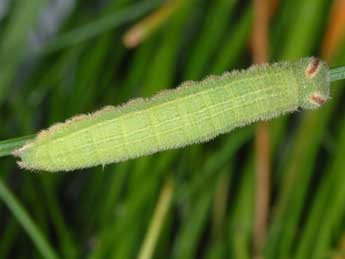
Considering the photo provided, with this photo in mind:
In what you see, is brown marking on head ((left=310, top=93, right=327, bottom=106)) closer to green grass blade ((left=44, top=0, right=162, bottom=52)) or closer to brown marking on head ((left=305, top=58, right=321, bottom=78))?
brown marking on head ((left=305, top=58, right=321, bottom=78))

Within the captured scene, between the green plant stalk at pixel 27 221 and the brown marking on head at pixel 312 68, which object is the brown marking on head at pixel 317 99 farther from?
the green plant stalk at pixel 27 221

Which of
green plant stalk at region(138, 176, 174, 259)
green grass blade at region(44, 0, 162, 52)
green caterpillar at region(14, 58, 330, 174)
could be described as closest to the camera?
green caterpillar at region(14, 58, 330, 174)

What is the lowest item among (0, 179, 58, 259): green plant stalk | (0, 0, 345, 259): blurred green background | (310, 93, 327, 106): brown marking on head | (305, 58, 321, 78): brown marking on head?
(0, 179, 58, 259): green plant stalk

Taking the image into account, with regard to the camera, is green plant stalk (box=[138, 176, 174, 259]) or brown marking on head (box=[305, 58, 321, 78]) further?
green plant stalk (box=[138, 176, 174, 259])

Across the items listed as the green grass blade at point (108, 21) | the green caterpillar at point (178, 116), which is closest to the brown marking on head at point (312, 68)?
the green caterpillar at point (178, 116)

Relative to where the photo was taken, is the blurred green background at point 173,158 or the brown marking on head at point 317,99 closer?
the brown marking on head at point 317,99

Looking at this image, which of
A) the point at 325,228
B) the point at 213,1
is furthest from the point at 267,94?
the point at 213,1

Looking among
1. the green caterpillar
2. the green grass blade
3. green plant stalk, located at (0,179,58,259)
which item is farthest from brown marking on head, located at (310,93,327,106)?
the green grass blade
